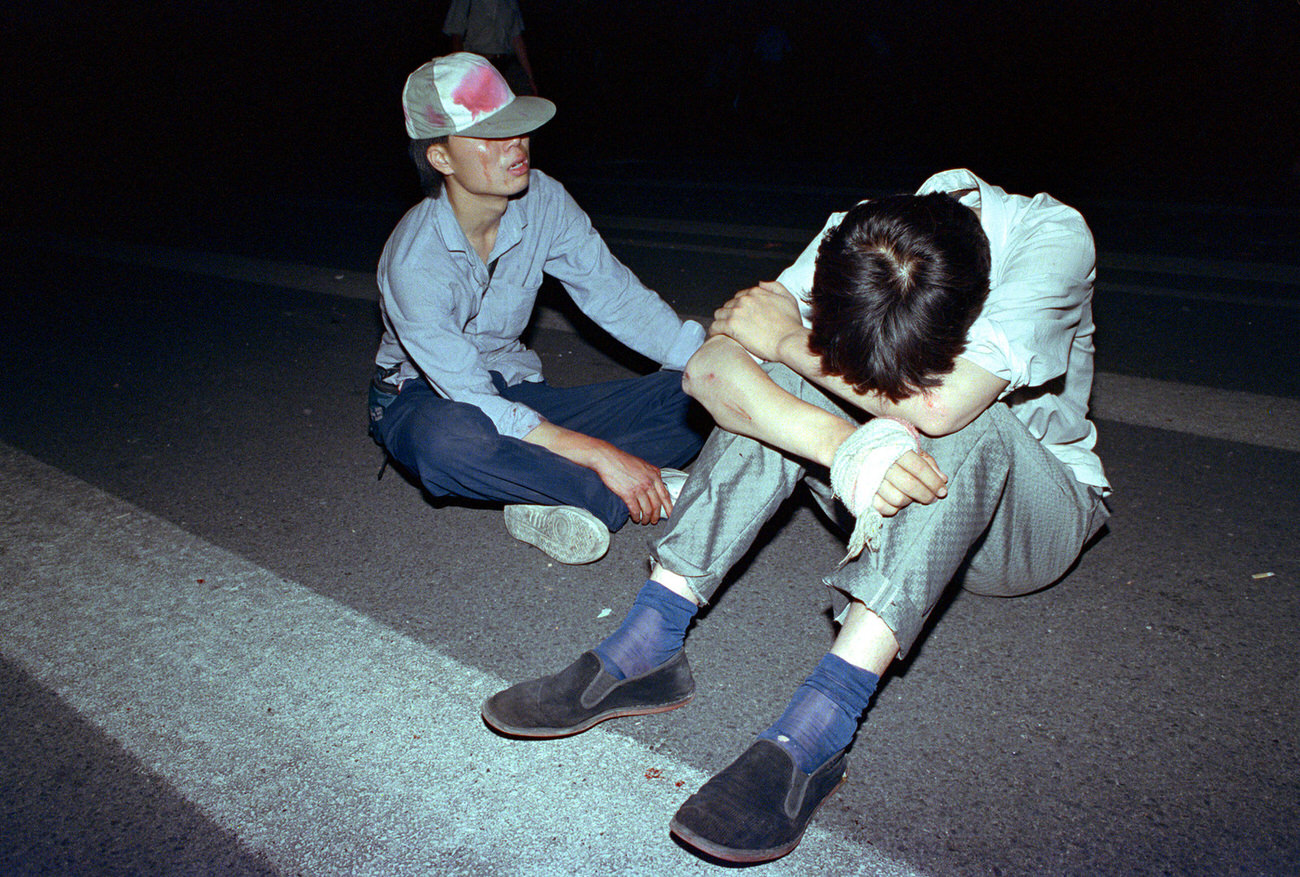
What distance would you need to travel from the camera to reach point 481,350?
3.20m

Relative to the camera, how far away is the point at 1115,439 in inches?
147

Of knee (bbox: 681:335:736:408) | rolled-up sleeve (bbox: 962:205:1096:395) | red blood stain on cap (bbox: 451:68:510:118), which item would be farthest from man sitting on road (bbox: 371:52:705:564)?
rolled-up sleeve (bbox: 962:205:1096:395)

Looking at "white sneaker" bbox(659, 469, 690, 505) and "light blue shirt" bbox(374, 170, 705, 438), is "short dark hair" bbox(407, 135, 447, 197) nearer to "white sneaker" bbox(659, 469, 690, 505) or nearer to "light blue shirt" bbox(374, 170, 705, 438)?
"light blue shirt" bbox(374, 170, 705, 438)

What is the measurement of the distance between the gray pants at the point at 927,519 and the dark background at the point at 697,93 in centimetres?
795

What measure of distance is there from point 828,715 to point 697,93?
1995cm

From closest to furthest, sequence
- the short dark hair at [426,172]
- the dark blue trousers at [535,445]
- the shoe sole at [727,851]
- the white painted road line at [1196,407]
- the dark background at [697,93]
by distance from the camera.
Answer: the shoe sole at [727,851] → the dark blue trousers at [535,445] → the short dark hair at [426,172] → the white painted road line at [1196,407] → the dark background at [697,93]

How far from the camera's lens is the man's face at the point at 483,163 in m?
2.82

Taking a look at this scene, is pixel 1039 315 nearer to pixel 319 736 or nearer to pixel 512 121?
pixel 512 121

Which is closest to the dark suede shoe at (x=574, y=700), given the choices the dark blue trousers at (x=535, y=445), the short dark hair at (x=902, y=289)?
the dark blue trousers at (x=535, y=445)

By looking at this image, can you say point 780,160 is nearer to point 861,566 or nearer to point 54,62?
point 861,566

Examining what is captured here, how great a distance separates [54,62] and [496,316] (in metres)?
25.2

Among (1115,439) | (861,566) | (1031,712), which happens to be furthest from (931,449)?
(1115,439)

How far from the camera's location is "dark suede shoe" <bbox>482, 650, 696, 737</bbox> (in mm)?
2160

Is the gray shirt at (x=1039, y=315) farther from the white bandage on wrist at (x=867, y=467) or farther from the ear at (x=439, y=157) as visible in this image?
the ear at (x=439, y=157)
